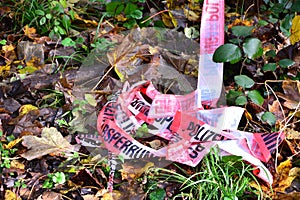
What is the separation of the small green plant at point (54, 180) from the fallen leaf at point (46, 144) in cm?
9

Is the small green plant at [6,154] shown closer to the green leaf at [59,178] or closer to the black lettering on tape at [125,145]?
the green leaf at [59,178]

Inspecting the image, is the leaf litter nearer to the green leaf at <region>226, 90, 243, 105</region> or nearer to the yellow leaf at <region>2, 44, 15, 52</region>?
the yellow leaf at <region>2, 44, 15, 52</region>

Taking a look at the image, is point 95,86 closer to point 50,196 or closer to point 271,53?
point 50,196

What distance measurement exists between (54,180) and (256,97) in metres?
0.71

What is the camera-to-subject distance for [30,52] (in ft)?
6.29

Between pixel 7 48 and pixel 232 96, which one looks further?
pixel 7 48

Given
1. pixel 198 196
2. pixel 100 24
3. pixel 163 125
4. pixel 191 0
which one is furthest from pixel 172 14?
pixel 198 196

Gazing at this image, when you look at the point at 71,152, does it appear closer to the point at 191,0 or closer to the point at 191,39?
the point at 191,39

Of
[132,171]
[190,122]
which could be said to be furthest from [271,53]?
[132,171]

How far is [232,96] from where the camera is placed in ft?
5.24

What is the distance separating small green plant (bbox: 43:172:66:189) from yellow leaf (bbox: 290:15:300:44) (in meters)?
0.93

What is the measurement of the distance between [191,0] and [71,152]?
93 centimetres

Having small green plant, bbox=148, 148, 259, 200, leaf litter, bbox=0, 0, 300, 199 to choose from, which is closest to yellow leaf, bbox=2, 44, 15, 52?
leaf litter, bbox=0, 0, 300, 199

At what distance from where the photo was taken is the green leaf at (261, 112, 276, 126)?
1540 millimetres
